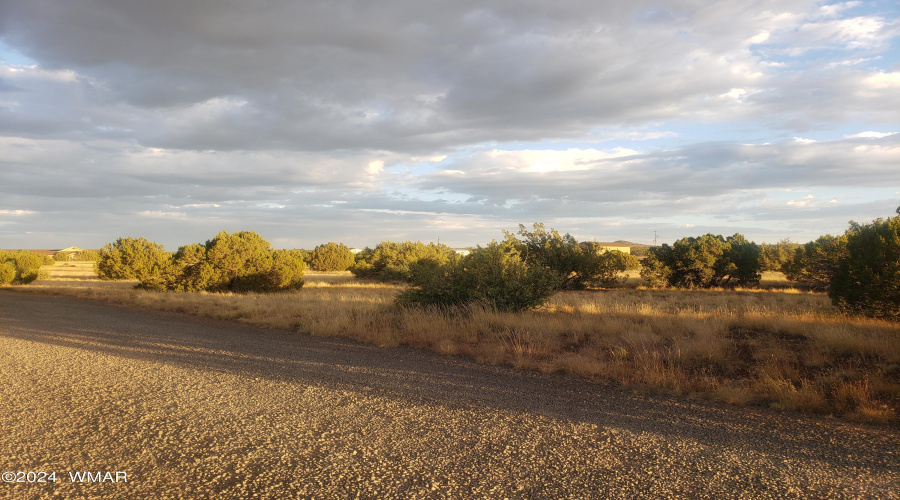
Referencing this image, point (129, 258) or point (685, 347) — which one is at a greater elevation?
point (129, 258)

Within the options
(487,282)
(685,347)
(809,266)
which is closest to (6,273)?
(487,282)

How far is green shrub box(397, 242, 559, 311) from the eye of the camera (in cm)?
1353

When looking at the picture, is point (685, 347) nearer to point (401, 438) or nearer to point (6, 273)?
point (401, 438)

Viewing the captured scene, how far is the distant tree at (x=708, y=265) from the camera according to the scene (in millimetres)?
31734

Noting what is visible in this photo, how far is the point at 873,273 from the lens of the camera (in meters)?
10.9

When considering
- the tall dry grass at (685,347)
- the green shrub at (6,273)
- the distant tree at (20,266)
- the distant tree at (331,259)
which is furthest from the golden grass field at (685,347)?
the distant tree at (331,259)

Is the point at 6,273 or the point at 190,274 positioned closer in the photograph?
the point at 190,274

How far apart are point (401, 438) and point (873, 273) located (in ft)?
39.1

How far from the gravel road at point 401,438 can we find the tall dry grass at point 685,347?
599mm

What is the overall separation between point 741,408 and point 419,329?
22.5 feet

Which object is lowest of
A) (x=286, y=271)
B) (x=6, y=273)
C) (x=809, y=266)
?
(x=6, y=273)

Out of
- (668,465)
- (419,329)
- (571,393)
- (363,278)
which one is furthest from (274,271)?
(668,465)

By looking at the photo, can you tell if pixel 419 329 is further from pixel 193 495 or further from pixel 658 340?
pixel 193 495

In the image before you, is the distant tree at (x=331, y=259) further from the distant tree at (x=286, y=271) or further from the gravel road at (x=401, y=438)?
the gravel road at (x=401, y=438)
